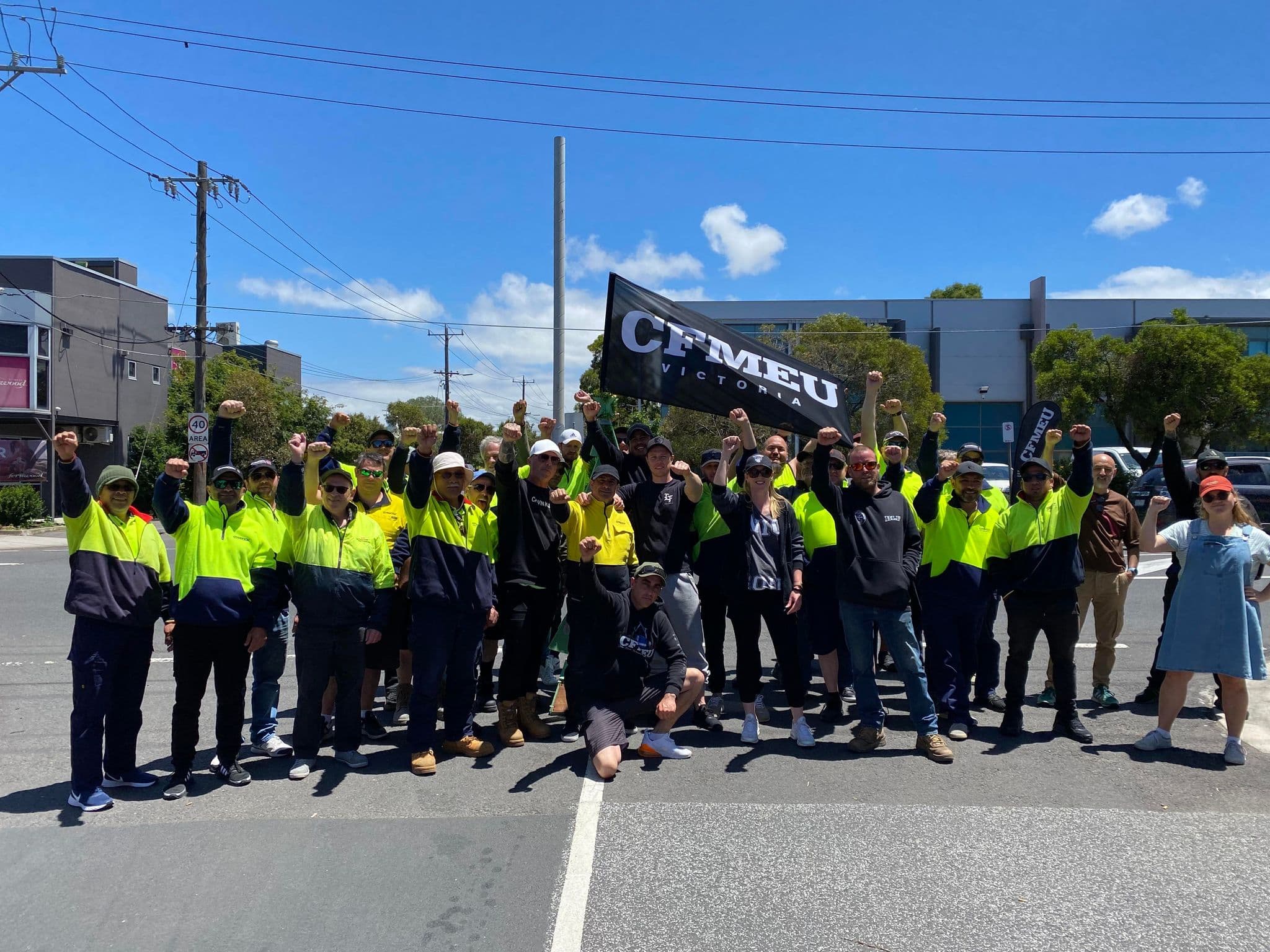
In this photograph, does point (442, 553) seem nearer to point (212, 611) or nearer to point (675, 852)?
point (212, 611)

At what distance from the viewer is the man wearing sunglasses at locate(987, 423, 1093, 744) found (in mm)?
5777

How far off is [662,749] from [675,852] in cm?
141

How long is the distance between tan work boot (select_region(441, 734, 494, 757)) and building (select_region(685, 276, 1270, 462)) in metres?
36.3

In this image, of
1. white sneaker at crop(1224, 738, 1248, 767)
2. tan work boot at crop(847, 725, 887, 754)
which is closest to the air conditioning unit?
tan work boot at crop(847, 725, 887, 754)

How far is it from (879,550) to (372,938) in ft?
12.1

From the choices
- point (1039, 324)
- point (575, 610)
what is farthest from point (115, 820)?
point (1039, 324)

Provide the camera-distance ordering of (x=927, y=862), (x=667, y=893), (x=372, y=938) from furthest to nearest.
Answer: (x=927, y=862), (x=667, y=893), (x=372, y=938)

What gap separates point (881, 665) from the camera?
789cm

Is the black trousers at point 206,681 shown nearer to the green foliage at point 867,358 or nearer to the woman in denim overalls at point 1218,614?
the woman in denim overalls at point 1218,614

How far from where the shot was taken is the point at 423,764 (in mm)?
5172

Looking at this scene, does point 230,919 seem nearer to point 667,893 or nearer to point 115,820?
point 115,820

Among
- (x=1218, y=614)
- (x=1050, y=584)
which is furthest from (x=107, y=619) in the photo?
(x=1218, y=614)

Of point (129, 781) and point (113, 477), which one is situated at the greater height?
point (113, 477)

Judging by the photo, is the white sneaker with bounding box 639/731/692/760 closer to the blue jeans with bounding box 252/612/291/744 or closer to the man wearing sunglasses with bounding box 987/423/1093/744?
the man wearing sunglasses with bounding box 987/423/1093/744
